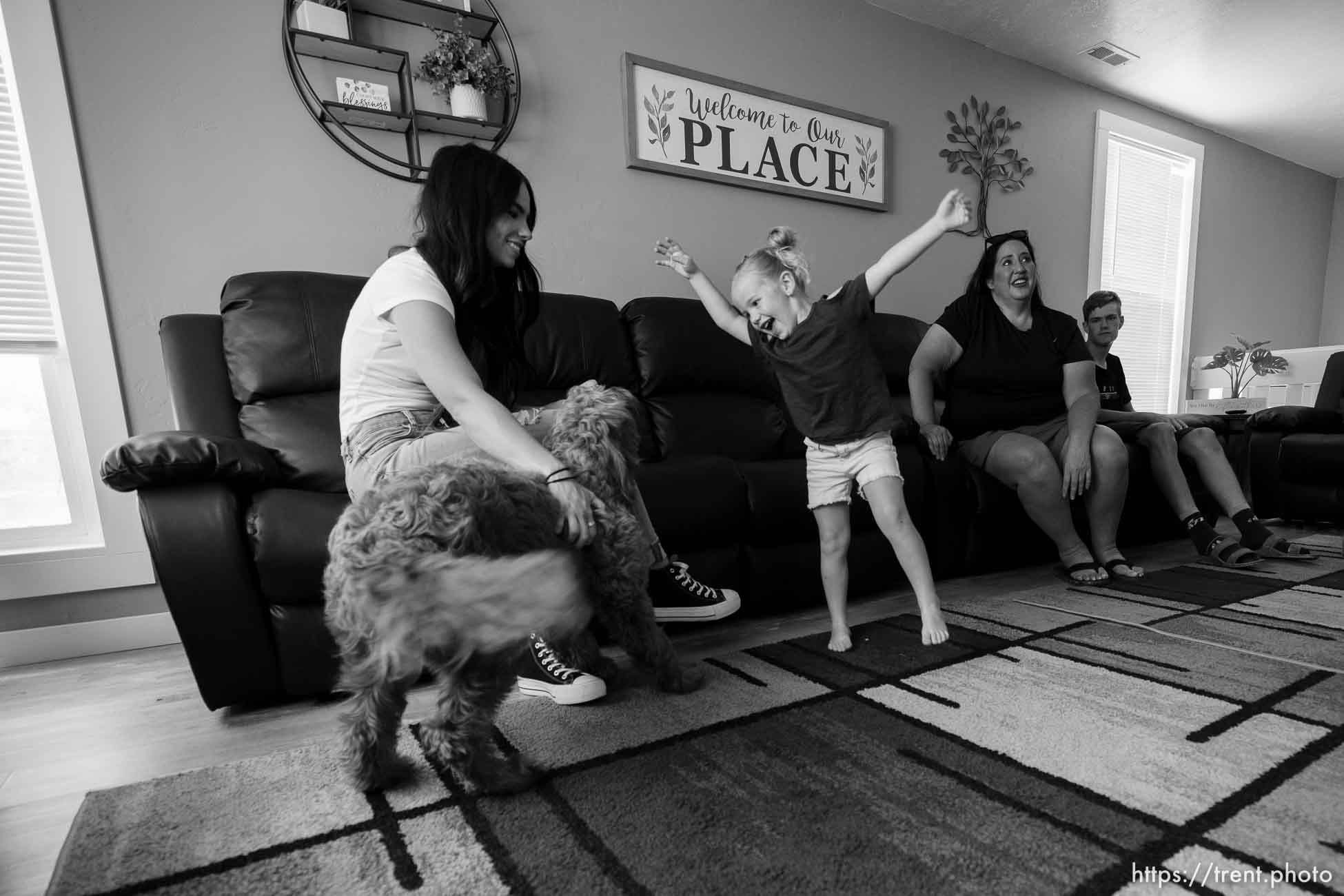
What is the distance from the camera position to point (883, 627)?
5.37 ft

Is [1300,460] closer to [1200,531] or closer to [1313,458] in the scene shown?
[1313,458]

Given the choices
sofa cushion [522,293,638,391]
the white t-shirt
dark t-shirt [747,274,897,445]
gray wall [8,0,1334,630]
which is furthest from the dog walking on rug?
gray wall [8,0,1334,630]

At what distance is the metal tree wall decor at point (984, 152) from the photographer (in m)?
3.47

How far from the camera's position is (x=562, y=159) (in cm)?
244

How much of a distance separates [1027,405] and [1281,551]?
1095 millimetres

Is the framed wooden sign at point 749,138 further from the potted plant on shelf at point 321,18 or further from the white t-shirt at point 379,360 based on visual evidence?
the white t-shirt at point 379,360

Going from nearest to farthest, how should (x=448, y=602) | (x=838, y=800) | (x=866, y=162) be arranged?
(x=448, y=602) → (x=838, y=800) → (x=866, y=162)

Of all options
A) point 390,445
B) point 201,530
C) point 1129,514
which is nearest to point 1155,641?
point 1129,514

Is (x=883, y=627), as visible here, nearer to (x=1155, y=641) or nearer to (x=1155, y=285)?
(x=1155, y=641)

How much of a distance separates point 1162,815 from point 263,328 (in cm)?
214

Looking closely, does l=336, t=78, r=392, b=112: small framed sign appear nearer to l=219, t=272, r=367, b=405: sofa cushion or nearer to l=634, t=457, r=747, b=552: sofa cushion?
l=219, t=272, r=367, b=405: sofa cushion

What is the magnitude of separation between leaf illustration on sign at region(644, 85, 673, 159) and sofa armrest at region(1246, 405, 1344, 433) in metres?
3.08

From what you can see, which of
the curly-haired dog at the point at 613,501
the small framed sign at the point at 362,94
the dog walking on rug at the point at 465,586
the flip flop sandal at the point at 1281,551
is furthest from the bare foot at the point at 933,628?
the small framed sign at the point at 362,94

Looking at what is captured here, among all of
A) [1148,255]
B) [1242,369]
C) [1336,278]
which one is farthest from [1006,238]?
[1336,278]
